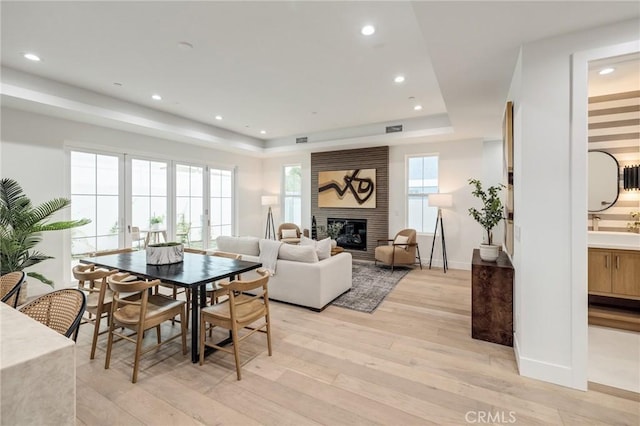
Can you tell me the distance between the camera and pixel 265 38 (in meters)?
2.87

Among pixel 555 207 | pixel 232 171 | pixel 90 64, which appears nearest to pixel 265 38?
pixel 90 64

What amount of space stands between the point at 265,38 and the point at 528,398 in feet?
12.4

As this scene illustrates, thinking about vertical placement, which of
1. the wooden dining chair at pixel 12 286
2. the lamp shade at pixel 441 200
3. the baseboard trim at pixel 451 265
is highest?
the lamp shade at pixel 441 200

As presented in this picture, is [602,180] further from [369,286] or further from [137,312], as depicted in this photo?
[137,312]

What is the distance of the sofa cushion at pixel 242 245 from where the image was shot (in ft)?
13.5

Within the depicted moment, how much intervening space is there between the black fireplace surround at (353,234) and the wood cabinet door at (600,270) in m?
4.07

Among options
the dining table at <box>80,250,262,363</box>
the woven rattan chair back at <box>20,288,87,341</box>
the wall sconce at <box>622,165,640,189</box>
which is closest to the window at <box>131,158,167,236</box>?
the dining table at <box>80,250,262,363</box>

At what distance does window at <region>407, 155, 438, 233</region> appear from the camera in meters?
6.20

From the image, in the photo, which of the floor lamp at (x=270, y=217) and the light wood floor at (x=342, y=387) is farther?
the floor lamp at (x=270, y=217)

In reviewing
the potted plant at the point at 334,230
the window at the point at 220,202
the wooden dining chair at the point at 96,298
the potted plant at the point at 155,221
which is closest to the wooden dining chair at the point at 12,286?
the wooden dining chair at the point at 96,298

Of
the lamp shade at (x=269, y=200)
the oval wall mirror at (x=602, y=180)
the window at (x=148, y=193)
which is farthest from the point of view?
the lamp shade at (x=269, y=200)

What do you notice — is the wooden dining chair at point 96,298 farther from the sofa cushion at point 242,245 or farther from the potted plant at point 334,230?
the potted plant at point 334,230

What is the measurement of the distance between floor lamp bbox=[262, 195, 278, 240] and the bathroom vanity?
6.30 m

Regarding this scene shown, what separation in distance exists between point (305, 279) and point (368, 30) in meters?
2.83
